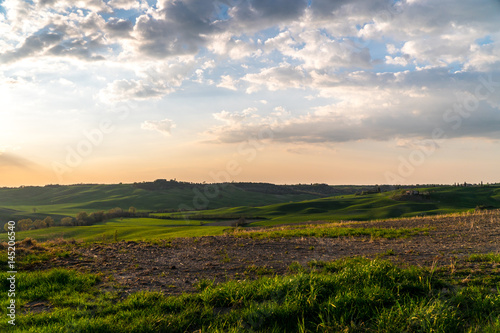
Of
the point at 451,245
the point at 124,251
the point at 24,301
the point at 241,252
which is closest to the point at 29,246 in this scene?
the point at 124,251

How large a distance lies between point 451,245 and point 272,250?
7959mm

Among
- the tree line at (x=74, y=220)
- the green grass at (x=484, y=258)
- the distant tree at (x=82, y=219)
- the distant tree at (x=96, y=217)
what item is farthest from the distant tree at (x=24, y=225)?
the green grass at (x=484, y=258)

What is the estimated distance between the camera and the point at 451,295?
623 centimetres

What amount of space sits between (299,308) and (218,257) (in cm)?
742

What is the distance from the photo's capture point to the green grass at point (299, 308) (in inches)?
200

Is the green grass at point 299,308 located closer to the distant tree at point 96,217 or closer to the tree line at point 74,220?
the tree line at point 74,220

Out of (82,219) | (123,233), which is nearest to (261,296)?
(123,233)

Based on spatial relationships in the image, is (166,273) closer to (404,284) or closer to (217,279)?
(217,279)

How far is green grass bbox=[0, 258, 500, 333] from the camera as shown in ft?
16.6

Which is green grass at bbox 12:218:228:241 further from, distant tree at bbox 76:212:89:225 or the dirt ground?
distant tree at bbox 76:212:89:225

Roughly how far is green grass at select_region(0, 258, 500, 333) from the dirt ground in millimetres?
1324

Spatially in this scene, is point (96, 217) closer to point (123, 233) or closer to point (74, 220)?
point (74, 220)

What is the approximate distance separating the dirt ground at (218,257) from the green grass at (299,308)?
1.32m

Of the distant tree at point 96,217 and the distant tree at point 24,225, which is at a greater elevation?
the distant tree at point 24,225
